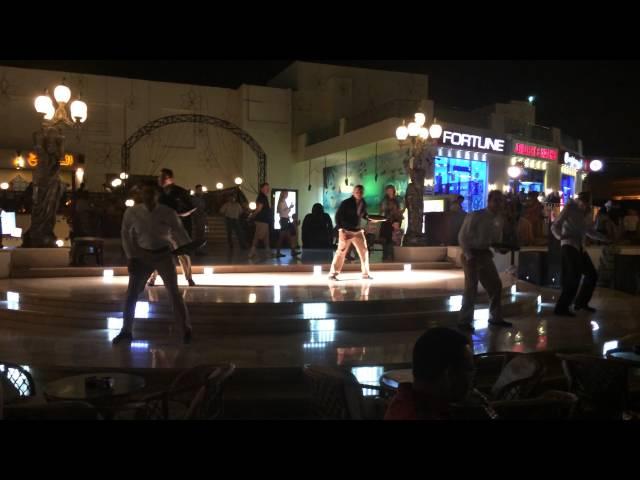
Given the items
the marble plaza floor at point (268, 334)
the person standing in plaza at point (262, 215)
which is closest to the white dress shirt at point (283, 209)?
the person standing in plaza at point (262, 215)

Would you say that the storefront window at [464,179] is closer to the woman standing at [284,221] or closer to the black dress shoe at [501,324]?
the woman standing at [284,221]

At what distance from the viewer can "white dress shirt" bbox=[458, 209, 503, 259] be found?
7.10 m

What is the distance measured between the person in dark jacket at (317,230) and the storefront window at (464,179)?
221 inches

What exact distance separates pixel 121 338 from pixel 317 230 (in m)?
9.13

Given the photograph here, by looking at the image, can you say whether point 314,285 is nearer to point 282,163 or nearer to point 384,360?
point 384,360

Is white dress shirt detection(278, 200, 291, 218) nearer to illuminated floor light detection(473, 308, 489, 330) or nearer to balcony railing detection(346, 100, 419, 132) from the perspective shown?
balcony railing detection(346, 100, 419, 132)

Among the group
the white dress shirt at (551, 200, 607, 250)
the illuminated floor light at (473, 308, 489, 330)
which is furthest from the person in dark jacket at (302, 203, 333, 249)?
the white dress shirt at (551, 200, 607, 250)

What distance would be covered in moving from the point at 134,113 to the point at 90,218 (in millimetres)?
7809

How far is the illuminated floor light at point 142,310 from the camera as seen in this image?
A: 24.4ft

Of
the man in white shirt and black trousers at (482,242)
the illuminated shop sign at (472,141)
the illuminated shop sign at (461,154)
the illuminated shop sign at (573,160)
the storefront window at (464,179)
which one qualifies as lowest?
the man in white shirt and black trousers at (482,242)

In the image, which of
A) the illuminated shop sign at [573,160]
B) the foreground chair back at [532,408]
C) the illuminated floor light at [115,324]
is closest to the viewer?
the foreground chair back at [532,408]

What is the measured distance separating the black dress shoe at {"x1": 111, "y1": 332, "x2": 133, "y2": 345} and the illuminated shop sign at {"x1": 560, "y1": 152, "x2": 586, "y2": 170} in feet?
73.3

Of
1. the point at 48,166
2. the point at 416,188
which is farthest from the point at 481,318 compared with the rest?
the point at 48,166

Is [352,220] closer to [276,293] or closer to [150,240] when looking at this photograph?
[276,293]
